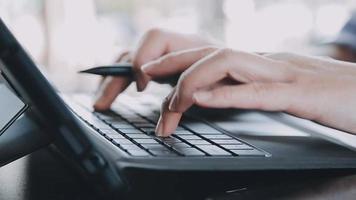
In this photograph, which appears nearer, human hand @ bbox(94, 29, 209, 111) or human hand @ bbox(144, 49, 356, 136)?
human hand @ bbox(144, 49, 356, 136)

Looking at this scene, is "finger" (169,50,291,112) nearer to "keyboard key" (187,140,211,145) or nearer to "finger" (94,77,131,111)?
"keyboard key" (187,140,211,145)

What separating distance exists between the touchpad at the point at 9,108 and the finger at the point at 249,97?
15 cm

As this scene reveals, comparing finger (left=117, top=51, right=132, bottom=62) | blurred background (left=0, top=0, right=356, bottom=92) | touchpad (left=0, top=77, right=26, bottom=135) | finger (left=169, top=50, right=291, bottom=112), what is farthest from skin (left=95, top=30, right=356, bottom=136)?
blurred background (left=0, top=0, right=356, bottom=92)

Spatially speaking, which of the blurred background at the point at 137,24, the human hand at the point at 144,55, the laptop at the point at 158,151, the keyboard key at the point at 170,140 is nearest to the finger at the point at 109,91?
the human hand at the point at 144,55

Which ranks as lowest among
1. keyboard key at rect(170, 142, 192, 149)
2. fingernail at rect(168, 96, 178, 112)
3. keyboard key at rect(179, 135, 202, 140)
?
keyboard key at rect(179, 135, 202, 140)

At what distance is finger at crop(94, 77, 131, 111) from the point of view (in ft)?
2.54

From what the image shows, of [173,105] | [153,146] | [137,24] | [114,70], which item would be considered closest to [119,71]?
[114,70]

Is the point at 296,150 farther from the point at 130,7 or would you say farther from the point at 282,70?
the point at 130,7

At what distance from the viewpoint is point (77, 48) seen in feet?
7.50

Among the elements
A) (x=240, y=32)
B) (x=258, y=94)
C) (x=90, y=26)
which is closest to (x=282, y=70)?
(x=258, y=94)

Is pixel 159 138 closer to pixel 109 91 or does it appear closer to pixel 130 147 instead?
pixel 130 147

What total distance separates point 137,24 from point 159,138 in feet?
6.21

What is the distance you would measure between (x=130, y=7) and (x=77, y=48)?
257 mm

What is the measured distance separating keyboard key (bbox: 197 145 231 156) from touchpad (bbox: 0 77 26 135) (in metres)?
0.15
